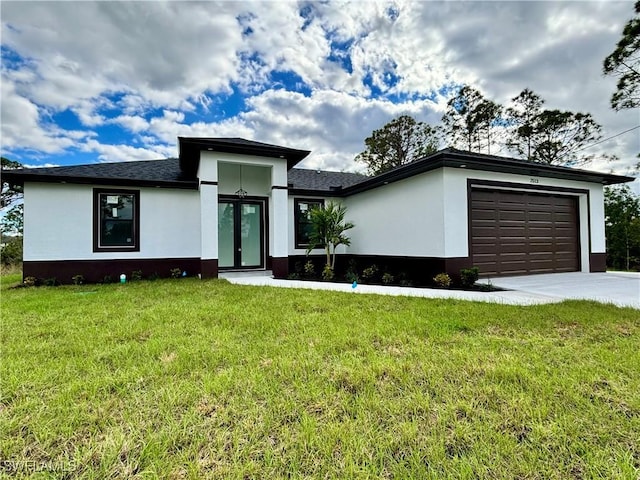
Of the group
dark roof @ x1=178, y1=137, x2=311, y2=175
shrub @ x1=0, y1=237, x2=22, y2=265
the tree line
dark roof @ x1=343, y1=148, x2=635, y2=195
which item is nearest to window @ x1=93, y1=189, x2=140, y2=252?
dark roof @ x1=178, y1=137, x2=311, y2=175

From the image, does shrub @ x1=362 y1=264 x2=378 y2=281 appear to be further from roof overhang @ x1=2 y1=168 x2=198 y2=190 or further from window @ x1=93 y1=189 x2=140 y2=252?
window @ x1=93 y1=189 x2=140 y2=252

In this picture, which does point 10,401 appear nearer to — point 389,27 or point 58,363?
point 58,363

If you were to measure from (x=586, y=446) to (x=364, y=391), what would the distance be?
1.35 m

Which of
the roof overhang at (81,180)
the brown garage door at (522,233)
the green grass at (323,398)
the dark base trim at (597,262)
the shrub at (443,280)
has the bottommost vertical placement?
the green grass at (323,398)

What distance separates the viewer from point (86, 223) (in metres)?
9.05

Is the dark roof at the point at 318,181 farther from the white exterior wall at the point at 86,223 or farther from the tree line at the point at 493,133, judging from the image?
the tree line at the point at 493,133

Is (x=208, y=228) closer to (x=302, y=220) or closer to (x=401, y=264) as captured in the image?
(x=302, y=220)

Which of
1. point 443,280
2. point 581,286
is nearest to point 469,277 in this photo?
point 443,280

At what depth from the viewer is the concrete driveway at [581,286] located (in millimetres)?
5957

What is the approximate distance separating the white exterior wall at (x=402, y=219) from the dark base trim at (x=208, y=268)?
5.01 meters

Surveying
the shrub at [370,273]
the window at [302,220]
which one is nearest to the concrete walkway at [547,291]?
the shrub at [370,273]

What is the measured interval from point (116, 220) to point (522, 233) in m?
12.2

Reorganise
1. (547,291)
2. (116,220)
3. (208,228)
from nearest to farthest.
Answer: (547,291) → (208,228) → (116,220)

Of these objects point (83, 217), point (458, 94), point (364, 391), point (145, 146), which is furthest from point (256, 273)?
point (458, 94)
